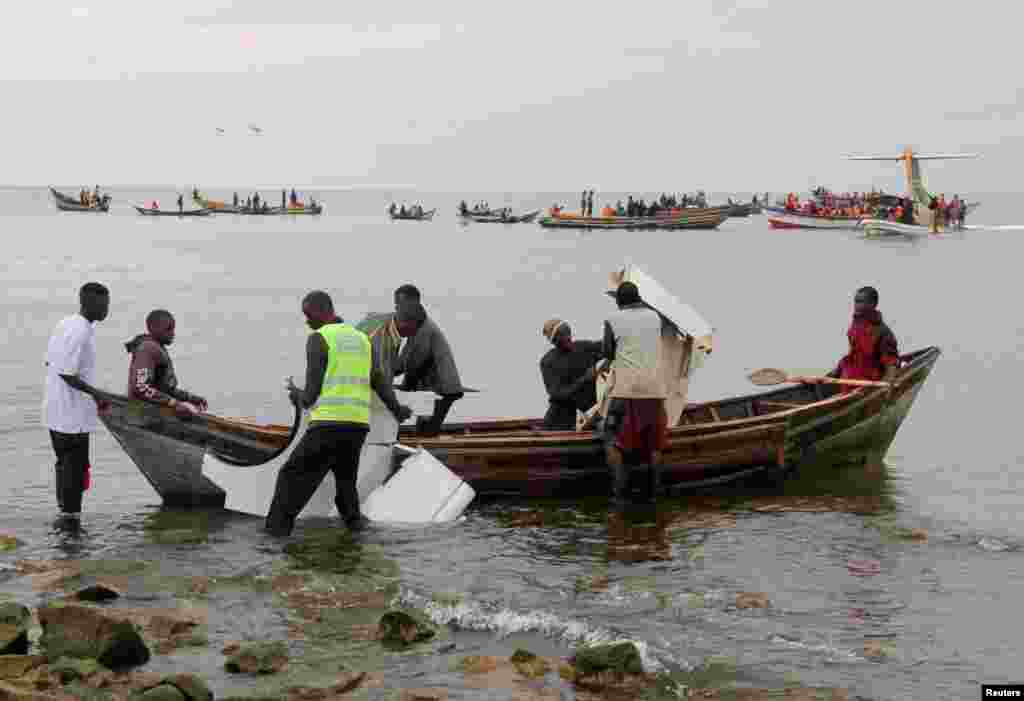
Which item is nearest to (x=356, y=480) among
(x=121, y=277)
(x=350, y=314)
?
(x=350, y=314)

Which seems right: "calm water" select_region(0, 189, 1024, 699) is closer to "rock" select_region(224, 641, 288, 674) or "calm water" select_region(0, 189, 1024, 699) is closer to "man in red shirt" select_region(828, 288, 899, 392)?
"rock" select_region(224, 641, 288, 674)

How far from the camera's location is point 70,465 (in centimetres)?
1006

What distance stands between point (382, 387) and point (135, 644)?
2.94 metres

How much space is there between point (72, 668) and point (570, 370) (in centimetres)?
588

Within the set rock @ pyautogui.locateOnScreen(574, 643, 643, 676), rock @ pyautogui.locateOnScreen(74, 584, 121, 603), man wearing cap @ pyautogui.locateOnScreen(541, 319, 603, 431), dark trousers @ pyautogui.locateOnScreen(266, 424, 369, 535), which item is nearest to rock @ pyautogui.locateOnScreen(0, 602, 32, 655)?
rock @ pyautogui.locateOnScreen(74, 584, 121, 603)

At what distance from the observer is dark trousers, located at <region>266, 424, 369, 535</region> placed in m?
9.50

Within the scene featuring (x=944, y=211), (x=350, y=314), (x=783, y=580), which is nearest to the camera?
(x=783, y=580)

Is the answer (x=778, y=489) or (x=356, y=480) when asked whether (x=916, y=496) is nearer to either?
(x=778, y=489)

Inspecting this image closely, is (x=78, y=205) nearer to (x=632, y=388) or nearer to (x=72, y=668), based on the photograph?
(x=632, y=388)

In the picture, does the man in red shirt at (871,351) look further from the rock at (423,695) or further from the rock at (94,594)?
the rock at (94,594)

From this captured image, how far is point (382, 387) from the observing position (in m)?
9.77

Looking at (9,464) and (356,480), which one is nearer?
(356,480)

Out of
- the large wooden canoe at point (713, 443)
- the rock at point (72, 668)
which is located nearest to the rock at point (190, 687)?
the rock at point (72, 668)

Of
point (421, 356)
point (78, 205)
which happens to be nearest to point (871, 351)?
point (421, 356)
